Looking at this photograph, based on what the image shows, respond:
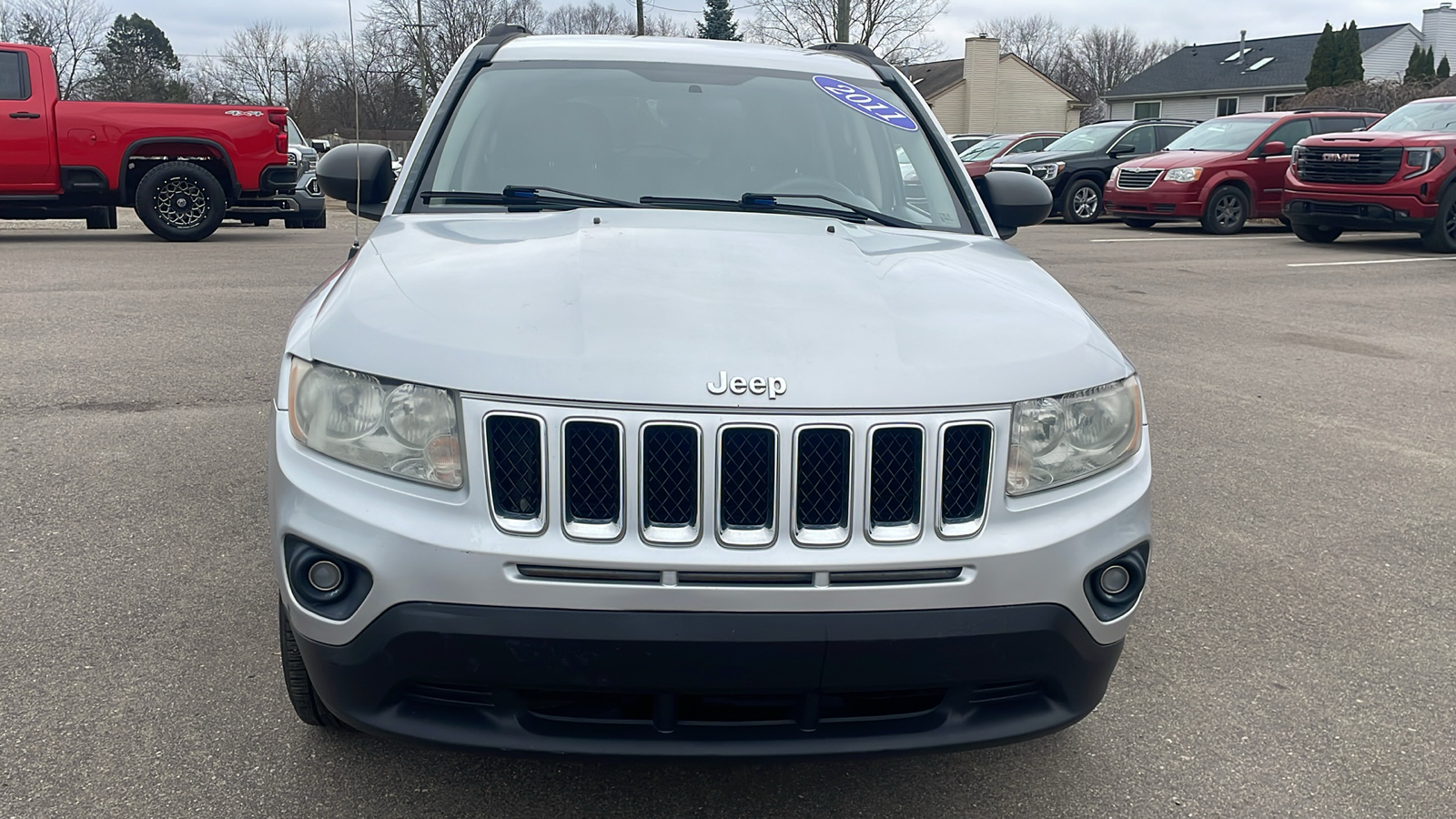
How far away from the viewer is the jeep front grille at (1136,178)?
54.6ft

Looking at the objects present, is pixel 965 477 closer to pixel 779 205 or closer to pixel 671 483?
pixel 671 483

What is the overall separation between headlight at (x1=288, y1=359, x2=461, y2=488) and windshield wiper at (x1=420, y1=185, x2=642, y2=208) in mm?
1086

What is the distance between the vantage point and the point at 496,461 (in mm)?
2008

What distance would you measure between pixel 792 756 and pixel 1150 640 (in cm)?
167

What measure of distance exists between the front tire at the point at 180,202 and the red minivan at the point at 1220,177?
473 inches

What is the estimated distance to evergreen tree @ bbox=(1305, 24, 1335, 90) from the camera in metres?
48.1

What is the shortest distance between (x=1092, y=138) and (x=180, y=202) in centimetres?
1367

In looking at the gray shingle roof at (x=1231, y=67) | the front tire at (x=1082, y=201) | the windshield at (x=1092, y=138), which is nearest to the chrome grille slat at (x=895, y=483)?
the front tire at (x=1082, y=201)

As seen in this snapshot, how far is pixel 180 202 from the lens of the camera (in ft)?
43.6

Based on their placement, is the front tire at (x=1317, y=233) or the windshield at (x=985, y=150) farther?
the windshield at (x=985, y=150)

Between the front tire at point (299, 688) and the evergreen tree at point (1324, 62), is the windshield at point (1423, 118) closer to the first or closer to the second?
the front tire at point (299, 688)

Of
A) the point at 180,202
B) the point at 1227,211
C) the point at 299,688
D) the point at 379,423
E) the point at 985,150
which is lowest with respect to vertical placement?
the point at 299,688

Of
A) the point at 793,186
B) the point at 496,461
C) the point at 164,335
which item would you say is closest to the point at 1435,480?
the point at 793,186

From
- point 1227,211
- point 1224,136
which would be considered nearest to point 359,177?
point 1227,211
